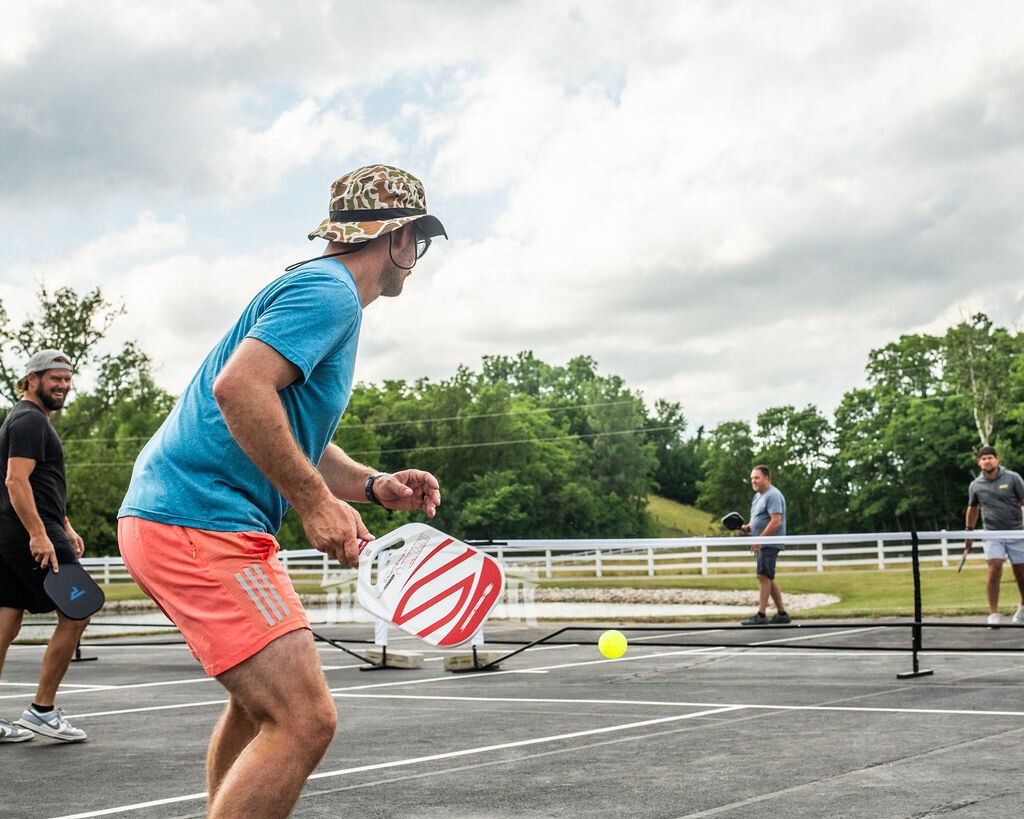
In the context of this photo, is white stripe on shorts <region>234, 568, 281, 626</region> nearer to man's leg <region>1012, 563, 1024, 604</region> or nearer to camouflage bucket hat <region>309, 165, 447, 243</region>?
camouflage bucket hat <region>309, 165, 447, 243</region>

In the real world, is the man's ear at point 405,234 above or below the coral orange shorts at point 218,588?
above

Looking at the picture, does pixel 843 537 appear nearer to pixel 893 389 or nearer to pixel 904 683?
pixel 904 683

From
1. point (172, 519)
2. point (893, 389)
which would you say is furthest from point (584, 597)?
point (893, 389)

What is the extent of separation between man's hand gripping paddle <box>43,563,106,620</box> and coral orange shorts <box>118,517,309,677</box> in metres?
3.77

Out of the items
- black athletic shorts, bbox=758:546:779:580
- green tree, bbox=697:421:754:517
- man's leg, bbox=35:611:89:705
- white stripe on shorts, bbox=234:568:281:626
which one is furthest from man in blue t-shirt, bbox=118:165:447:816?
green tree, bbox=697:421:754:517

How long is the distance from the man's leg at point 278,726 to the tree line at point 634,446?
5167cm

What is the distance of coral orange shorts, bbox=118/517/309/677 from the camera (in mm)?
2951

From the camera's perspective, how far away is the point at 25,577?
6.84m

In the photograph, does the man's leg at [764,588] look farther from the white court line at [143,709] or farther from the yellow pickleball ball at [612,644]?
the white court line at [143,709]

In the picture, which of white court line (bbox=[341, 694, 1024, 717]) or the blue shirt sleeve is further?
white court line (bbox=[341, 694, 1024, 717])

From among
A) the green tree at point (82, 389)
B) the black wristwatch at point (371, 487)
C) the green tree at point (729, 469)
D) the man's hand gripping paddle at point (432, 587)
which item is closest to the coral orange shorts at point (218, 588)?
Answer: the man's hand gripping paddle at point (432, 587)

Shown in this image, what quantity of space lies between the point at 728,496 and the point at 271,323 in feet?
344

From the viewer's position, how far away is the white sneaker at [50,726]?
6770 mm

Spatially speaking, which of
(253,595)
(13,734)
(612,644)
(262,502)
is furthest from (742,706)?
(253,595)
